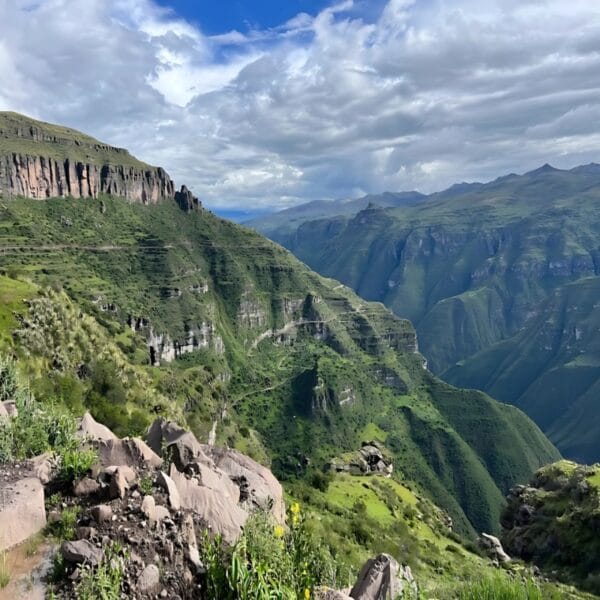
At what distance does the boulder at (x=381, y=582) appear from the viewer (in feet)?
39.2

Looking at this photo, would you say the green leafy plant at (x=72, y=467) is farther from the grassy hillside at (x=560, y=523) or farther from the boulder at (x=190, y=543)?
the grassy hillside at (x=560, y=523)

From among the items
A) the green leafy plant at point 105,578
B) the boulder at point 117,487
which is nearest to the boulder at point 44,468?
the boulder at point 117,487

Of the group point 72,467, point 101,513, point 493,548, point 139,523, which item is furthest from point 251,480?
point 493,548

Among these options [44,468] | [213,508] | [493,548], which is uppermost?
[44,468]

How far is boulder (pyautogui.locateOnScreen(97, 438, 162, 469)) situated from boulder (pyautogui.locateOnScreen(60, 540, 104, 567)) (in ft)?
19.1

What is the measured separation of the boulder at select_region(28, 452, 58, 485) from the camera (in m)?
14.1

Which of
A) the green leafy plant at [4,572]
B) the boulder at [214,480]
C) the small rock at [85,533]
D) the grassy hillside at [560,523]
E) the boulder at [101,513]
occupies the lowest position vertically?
the grassy hillside at [560,523]

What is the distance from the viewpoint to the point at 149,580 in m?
10.6

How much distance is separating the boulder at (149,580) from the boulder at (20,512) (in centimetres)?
347

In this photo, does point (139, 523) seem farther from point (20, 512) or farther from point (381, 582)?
point (381, 582)

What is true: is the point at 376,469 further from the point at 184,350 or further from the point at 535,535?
the point at 184,350

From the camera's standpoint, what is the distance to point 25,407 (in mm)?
19016

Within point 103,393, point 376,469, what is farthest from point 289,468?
point 103,393

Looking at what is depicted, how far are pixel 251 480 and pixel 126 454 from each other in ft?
16.7
